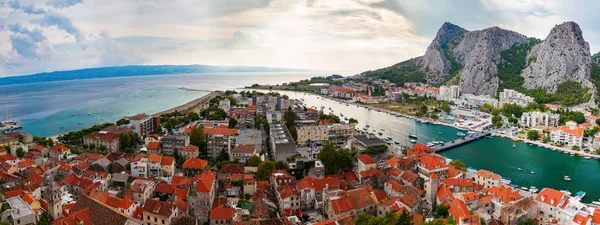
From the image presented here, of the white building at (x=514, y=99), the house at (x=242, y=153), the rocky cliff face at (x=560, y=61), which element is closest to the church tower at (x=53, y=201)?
the house at (x=242, y=153)

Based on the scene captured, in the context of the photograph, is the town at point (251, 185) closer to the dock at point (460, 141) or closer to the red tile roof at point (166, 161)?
the red tile roof at point (166, 161)

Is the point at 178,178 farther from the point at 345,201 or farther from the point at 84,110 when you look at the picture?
the point at 84,110

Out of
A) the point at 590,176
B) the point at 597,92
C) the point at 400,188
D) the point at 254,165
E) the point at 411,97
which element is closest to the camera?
the point at 400,188

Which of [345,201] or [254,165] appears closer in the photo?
[345,201]

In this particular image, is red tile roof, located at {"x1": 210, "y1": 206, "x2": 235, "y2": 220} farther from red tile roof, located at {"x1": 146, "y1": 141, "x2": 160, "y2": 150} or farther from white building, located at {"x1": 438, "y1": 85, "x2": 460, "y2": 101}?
white building, located at {"x1": 438, "y1": 85, "x2": 460, "y2": 101}

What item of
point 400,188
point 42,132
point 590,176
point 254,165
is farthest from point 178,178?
point 42,132
